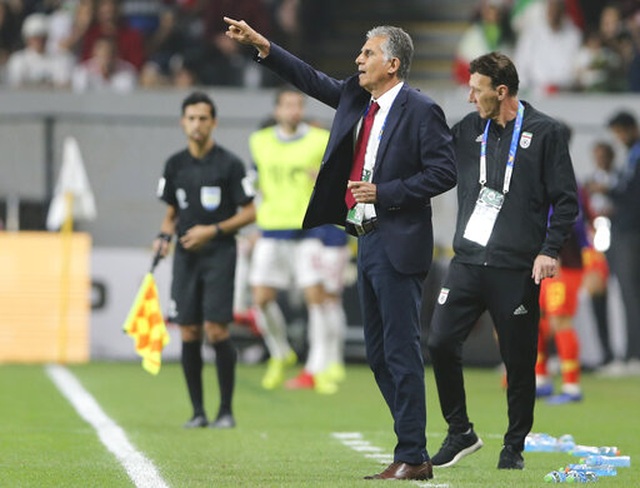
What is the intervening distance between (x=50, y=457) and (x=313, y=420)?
3350 mm

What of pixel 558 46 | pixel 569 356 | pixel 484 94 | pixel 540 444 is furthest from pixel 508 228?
pixel 558 46

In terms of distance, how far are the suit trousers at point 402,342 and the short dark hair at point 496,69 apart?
1.19 meters

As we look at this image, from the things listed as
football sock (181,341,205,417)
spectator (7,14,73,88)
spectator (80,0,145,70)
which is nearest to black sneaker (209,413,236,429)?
football sock (181,341,205,417)

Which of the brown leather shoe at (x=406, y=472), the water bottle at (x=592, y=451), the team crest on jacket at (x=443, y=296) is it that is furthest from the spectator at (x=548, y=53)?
the brown leather shoe at (x=406, y=472)

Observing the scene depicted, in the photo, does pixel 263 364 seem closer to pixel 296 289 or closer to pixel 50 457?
pixel 296 289

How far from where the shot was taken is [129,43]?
76.3 ft

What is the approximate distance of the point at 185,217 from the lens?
1229cm

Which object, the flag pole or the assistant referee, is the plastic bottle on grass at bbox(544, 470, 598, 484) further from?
→ the flag pole

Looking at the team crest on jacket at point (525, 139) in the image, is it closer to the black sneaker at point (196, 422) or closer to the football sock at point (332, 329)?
the black sneaker at point (196, 422)

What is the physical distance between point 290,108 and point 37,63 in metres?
7.92

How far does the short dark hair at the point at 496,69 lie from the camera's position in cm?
941

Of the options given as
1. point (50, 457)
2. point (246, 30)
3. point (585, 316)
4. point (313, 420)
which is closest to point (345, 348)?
point (585, 316)

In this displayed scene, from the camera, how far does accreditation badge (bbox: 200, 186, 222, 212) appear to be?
483 inches

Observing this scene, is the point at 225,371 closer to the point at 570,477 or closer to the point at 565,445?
the point at 565,445
